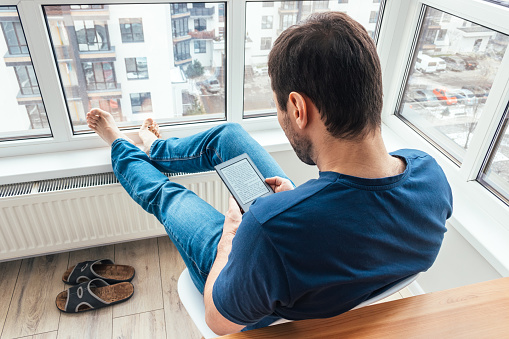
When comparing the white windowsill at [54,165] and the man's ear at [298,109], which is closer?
the man's ear at [298,109]

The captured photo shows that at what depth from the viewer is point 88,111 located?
1.62m

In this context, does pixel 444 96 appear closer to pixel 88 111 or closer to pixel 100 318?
pixel 88 111

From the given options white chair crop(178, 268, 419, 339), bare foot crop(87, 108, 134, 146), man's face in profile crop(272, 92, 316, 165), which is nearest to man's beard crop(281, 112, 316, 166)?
man's face in profile crop(272, 92, 316, 165)

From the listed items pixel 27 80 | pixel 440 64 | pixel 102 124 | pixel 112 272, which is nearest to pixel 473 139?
pixel 440 64

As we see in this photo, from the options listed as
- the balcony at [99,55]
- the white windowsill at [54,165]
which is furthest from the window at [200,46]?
the white windowsill at [54,165]

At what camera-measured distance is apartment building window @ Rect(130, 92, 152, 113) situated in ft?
5.44

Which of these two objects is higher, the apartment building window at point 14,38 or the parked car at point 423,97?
the apartment building window at point 14,38

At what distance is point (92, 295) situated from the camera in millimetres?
1519

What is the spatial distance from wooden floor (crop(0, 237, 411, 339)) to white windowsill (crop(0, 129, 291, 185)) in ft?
1.46

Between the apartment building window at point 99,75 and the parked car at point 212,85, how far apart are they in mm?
373

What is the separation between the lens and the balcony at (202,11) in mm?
1515

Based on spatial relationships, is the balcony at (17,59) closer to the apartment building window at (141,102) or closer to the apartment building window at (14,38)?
the apartment building window at (14,38)

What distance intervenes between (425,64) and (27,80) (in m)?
1.58

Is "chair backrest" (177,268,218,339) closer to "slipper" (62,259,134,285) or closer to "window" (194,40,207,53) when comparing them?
"slipper" (62,259,134,285)
